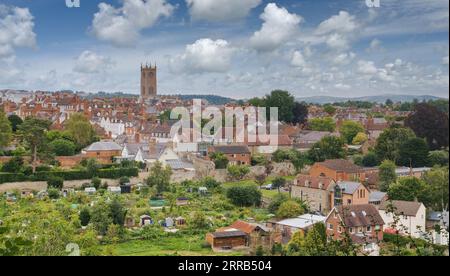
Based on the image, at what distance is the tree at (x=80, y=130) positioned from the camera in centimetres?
1018

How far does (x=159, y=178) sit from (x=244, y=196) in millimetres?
1549

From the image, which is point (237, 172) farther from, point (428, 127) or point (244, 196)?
point (428, 127)

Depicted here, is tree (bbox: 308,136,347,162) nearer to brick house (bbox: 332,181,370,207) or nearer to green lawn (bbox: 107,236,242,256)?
brick house (bbox: 332,181,370,207)

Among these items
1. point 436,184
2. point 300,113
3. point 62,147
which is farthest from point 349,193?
point 300,113

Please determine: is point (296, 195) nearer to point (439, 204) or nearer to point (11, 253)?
point (439, 204)

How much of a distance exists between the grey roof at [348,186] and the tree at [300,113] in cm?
730

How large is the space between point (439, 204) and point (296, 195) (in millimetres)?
1692

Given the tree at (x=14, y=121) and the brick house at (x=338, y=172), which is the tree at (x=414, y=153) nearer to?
the brick house at (x=338, y=172)

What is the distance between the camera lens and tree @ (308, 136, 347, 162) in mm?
8484

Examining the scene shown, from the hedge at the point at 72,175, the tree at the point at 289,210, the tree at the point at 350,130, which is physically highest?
the tree at the point at 350,130

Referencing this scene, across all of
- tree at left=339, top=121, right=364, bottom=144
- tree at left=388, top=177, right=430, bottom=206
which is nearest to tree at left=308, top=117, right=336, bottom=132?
tree at left=339, top=121, right=364, bottom=144

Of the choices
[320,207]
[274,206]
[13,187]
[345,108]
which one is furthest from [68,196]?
[345,108]

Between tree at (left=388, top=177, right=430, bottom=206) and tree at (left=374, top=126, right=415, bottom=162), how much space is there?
64.2 inches

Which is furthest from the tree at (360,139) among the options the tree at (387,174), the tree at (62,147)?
the tree at (62,147)
